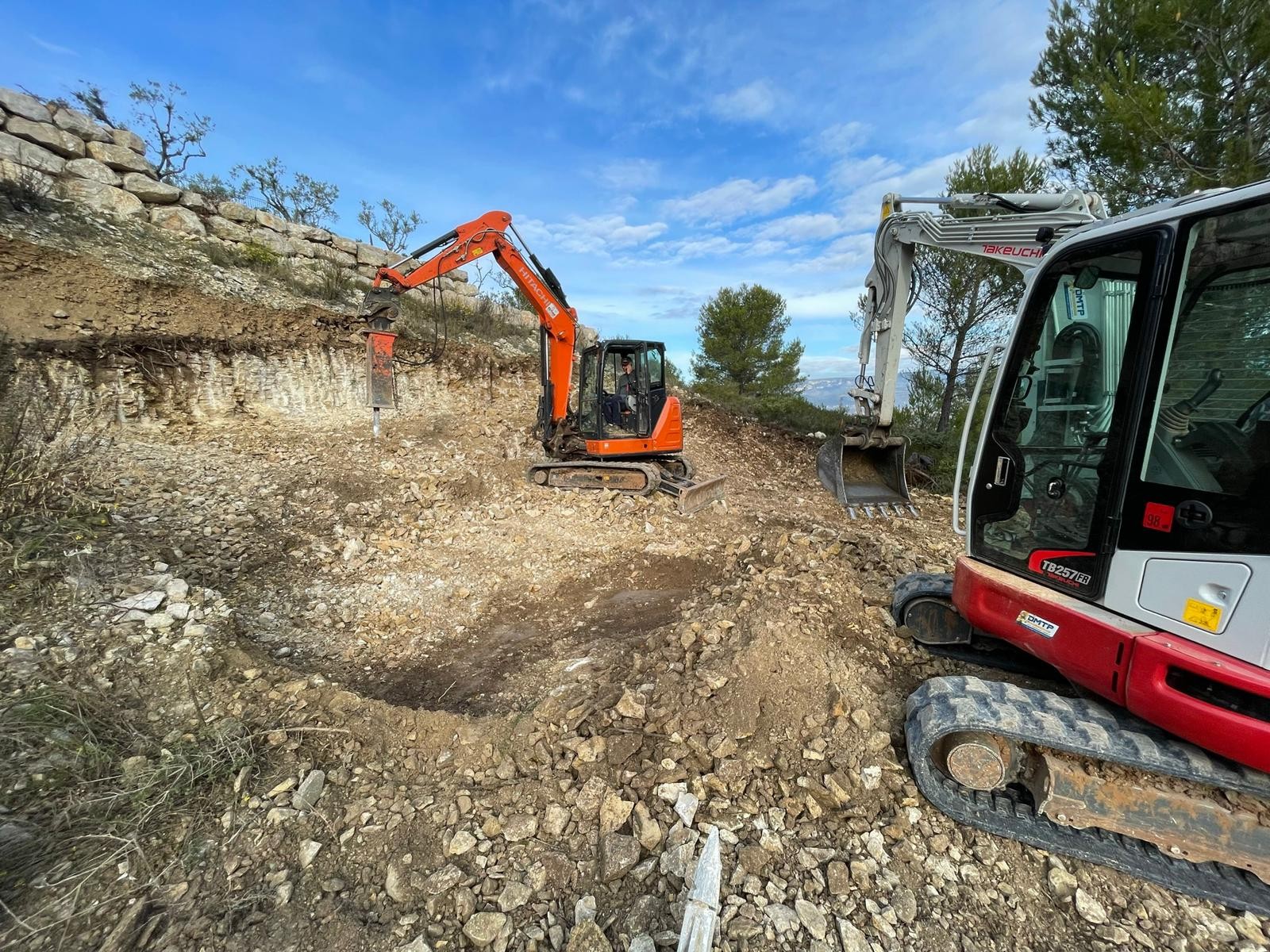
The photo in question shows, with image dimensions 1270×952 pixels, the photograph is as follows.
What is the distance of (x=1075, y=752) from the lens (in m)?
2.16

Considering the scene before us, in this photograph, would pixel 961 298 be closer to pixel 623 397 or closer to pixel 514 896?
pixel 623 397

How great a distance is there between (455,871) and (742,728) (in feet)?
4.77

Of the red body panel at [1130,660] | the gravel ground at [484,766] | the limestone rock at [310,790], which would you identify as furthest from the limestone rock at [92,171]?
the red body panel at [1130,660]

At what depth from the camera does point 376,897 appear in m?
2.03

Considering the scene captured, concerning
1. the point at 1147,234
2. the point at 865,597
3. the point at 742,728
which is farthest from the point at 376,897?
the point at 1147,234

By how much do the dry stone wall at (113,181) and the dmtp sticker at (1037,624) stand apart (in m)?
13.8

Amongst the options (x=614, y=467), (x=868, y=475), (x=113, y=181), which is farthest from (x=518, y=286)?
(x=113, y=181)

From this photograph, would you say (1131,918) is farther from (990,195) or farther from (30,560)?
(30,560)

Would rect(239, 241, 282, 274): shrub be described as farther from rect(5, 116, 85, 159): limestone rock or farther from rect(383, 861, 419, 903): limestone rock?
rect(383, 861, 419, 903): limestone rock

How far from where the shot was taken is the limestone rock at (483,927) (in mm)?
1888

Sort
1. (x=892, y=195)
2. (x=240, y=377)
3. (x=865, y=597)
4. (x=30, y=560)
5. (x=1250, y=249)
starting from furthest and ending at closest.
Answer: (x=240, y=377) → (x=892, y=195) → (x=865, y=597) → (x=30, y=560) → (x=1250, y=249)

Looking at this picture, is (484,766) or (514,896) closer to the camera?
(514,896)

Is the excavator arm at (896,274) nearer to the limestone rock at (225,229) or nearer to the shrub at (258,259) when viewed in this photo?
the shrub at (258,259)

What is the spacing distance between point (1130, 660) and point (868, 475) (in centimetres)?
552
